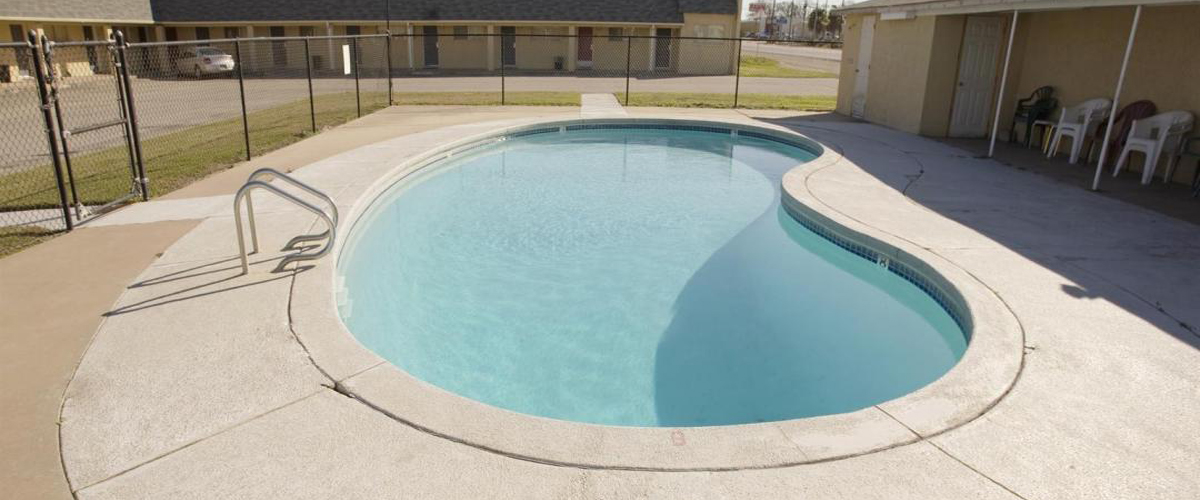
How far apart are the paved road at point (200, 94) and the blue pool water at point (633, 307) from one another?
762cm

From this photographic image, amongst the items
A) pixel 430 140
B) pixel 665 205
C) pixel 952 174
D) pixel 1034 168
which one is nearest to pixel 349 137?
pixel 430 140

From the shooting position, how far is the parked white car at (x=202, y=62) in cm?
3002

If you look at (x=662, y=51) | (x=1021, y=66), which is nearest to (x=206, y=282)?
(x=1021, y=66)

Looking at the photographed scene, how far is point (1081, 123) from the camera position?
10727 millimetres

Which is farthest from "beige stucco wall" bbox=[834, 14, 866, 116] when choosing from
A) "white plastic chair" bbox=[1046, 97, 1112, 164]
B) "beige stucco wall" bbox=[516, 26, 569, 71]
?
"beige stucco wall" bbox=[516, 26, 569, 71]

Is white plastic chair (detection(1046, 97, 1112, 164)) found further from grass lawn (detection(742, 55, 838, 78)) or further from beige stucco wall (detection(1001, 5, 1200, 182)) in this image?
grass lawn (detection(742, 55, 838, 78))

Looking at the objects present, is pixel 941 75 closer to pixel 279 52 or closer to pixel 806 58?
pixel 279 52

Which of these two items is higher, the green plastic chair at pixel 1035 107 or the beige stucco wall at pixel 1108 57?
the beige stucco wall at pixel 1108 57

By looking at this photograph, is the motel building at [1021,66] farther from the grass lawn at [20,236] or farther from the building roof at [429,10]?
the building roof at [429,10]

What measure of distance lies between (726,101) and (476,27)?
17.6m

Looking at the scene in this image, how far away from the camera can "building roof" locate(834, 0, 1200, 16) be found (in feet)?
27.1

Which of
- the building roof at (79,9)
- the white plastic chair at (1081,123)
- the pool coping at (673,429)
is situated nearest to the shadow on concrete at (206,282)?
the pool coping at (673,429)

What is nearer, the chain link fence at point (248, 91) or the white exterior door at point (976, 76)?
the chain link fence at point (248, 91)

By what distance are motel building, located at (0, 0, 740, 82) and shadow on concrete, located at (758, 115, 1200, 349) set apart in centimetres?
2268
